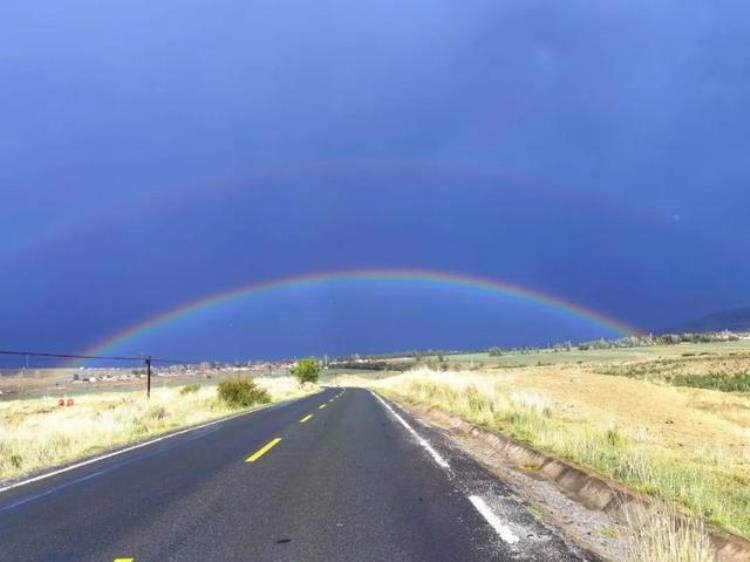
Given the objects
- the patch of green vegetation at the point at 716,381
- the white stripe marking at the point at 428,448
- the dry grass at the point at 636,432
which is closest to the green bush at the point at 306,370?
the dry grass at the point at 636,432

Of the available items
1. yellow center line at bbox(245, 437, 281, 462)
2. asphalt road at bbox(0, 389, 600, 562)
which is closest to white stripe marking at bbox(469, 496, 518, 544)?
asphalt road at bbox(0, 389, 600, 562)

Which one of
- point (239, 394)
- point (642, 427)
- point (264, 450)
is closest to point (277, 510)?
point (264, 450)

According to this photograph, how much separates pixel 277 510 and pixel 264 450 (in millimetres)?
6084

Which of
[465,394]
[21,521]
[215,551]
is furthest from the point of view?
[465,394]

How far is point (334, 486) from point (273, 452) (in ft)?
14.3

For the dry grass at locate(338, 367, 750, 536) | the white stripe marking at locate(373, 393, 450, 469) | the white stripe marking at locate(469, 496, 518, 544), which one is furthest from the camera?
the white stripe marking at locate(373, 393, 450, 469)

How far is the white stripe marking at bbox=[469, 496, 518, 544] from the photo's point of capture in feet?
20.8

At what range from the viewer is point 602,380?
148ft

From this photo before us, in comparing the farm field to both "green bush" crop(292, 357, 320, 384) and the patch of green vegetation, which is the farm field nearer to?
the patch of green vegetation

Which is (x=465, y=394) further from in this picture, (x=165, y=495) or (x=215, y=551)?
(x=215, y=551)

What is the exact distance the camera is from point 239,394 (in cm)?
3575

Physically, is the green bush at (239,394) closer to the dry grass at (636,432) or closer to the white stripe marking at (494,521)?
the dry grass at (636,432)

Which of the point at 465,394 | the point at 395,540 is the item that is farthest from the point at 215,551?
the point at 465,394

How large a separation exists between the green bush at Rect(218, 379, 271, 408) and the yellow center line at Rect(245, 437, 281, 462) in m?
19.1
